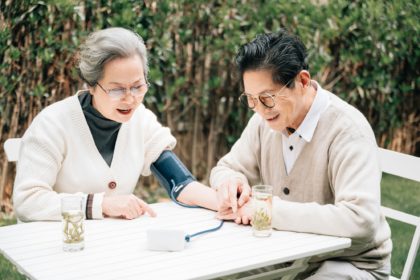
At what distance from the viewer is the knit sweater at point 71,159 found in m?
3.01

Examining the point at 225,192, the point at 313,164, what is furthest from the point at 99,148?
the point at 313,164

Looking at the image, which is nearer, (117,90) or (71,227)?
(71,227)

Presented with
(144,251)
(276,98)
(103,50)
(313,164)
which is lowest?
(144,251)

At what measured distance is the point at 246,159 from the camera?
11.2 ft

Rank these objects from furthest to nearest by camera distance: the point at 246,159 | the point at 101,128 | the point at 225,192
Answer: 1. the point at 246,159
2. the point at 101,128
3. the point at 225,192

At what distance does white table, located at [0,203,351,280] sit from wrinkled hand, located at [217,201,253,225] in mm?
35

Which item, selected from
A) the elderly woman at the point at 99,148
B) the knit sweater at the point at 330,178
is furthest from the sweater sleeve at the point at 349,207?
the elderly woman at the point at 99,148

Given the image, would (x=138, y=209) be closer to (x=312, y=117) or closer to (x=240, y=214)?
(x=240, y=214)

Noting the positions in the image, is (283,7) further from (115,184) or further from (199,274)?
(199,274)

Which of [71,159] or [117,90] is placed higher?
[117,90]

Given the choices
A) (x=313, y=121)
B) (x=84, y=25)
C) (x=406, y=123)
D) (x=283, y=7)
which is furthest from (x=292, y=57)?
(x=406, y=123)

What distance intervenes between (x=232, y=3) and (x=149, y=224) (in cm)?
335

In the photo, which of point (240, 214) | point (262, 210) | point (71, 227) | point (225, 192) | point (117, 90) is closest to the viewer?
point (71, 227)

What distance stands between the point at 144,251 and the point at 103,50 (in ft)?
3.24
